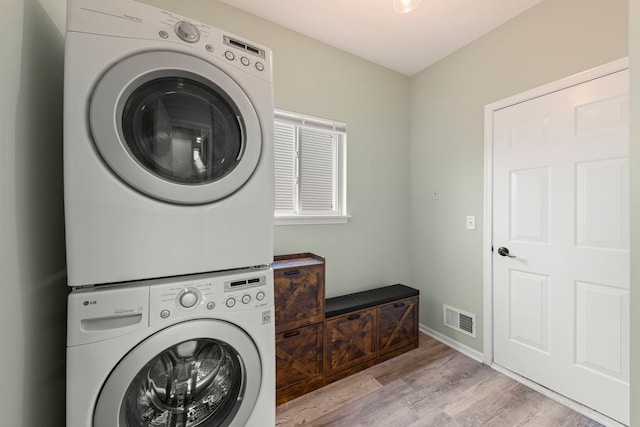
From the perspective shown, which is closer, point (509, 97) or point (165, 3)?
point (165, 3)

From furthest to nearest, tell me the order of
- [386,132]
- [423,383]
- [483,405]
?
[386,132] → [423,383] → [483,405]

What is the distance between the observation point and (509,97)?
76.3 inches

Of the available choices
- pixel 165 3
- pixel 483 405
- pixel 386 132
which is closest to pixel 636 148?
pixel 483 405

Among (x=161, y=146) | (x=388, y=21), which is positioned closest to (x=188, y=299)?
(x=161, y=146)

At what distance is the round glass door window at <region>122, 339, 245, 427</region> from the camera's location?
94 cm

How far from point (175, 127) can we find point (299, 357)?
154cm

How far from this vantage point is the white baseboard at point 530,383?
5.02 ft

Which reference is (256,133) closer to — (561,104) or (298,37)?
(298,37)

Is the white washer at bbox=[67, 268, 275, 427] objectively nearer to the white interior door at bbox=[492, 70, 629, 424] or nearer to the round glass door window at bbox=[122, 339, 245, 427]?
the round glass door window at bbox=[122, 339, 245, 427]

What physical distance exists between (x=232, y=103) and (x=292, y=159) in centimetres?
118

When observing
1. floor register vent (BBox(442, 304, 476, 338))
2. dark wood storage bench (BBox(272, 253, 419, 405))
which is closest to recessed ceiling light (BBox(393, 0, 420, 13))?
dark wood storage bench (BBox(272, 253, 419, 405))

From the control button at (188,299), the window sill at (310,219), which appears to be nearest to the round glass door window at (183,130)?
the control button at (188,299)

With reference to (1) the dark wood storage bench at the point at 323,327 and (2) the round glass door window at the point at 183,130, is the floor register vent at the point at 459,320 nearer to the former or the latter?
(1) the dark wood storage bench at the point at 323,327

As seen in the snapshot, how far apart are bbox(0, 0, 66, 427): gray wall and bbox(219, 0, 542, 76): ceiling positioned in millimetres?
1335
